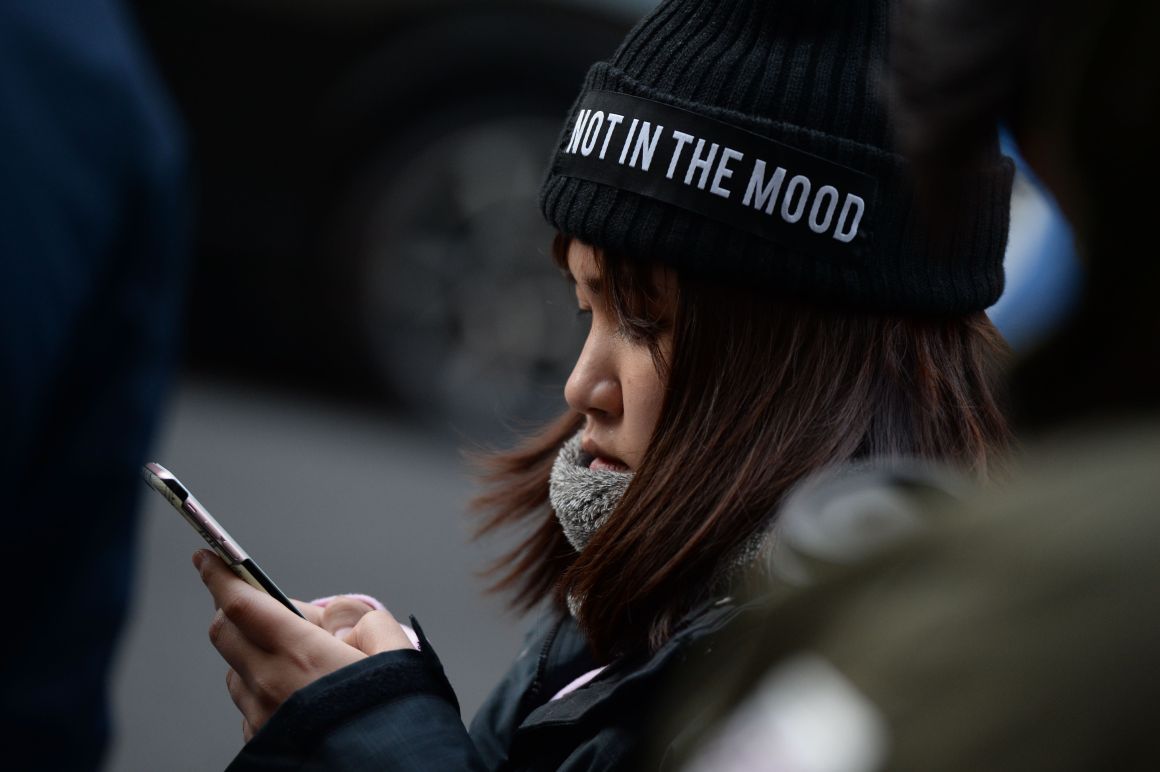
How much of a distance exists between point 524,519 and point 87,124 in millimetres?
1230

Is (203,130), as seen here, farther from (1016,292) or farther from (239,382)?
(1016,292)

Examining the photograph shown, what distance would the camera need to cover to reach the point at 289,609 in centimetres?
145

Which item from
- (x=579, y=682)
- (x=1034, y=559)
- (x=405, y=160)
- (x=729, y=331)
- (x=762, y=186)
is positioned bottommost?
(x=579, y=682)

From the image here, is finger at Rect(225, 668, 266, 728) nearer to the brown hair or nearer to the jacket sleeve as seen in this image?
the jacket sleeve

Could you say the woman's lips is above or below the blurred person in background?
below

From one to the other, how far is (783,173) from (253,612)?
70 cm

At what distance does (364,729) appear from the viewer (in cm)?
130

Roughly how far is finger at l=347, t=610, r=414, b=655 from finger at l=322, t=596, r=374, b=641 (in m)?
0.07

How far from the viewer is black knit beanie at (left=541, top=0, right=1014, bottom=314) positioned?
148 cm

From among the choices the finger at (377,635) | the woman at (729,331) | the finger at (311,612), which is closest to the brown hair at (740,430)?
the woman at (729,331)

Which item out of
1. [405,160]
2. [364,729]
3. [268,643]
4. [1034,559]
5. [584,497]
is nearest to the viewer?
[1034,559]

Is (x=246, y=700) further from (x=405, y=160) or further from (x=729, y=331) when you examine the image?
(x=405, y=160)

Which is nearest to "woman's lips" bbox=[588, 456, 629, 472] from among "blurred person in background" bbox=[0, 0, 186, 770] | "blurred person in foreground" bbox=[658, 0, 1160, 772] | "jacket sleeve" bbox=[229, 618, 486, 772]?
"jacket sleeve" bbox=[229, 618, 486, 772]

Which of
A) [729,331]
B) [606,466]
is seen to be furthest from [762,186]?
[606,466]
